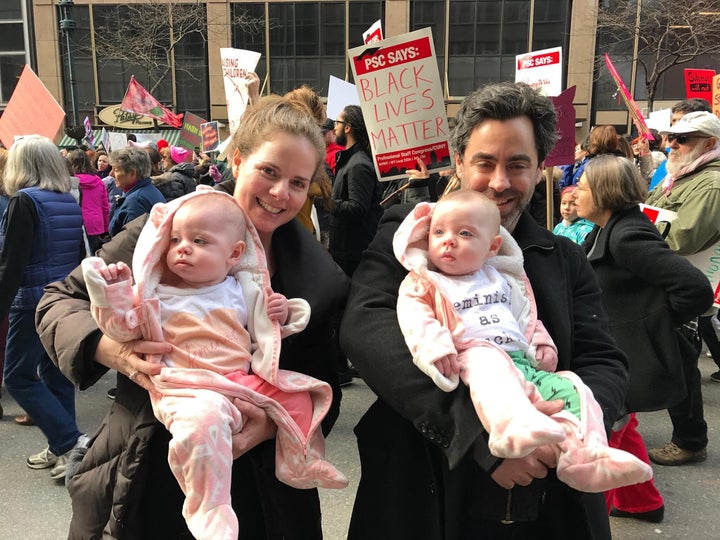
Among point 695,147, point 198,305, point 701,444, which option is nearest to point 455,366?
point 198,305

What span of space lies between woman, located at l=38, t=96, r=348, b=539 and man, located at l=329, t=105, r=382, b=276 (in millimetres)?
3524

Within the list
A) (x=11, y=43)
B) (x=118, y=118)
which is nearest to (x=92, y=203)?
(x=118, y=118)

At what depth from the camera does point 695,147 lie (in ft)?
15.2

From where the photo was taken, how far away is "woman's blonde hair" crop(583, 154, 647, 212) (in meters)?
3.41

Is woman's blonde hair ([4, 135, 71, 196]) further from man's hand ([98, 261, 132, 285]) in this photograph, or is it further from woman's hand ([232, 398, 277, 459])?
woman's hand ([232, 398, 277, 459])

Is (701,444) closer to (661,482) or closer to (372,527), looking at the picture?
(661,482)

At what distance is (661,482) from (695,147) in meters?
2.51

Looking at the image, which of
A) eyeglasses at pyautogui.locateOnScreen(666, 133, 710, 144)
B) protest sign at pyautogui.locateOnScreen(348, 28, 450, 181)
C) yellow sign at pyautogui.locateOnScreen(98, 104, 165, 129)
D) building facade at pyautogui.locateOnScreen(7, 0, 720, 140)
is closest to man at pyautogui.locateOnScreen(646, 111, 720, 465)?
eyeglasses at pyautogui.locateOnScreen(666, 133, 710, 144)

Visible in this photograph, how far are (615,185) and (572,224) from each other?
140 centimetres

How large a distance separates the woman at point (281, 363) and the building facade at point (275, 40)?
26.7 metres

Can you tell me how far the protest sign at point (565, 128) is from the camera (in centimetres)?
444

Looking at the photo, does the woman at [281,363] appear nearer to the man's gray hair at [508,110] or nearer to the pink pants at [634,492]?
the man's gray hair at [508,110]

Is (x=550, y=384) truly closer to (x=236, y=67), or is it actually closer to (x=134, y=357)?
(x=134, y=357)

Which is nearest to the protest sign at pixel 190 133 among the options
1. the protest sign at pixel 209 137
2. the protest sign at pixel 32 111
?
the protest sign at pixel 209 137
